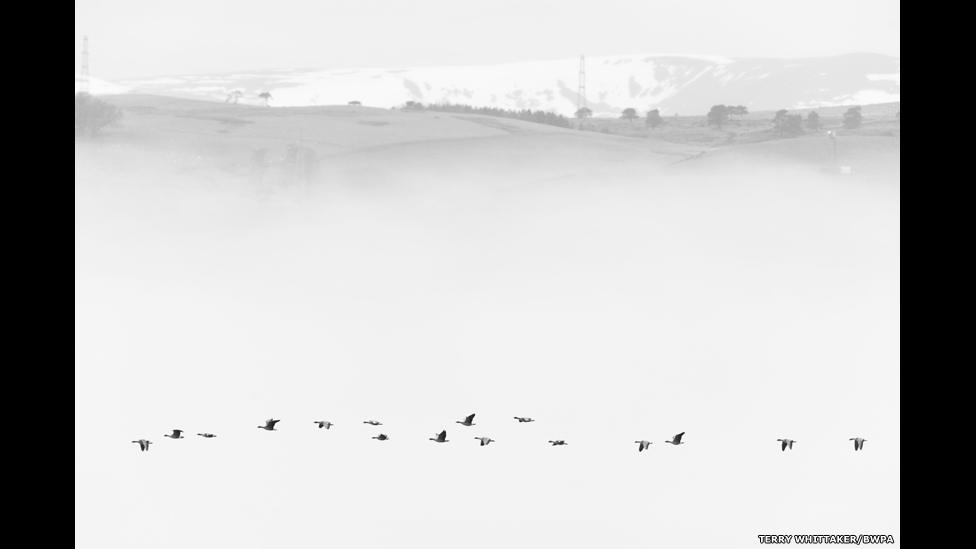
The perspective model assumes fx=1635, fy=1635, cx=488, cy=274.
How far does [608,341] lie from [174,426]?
59184mm

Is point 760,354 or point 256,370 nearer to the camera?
point 256,370

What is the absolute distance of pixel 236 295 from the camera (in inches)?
7559

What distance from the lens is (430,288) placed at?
7712 inches

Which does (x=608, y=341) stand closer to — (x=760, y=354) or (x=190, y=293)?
(x=760, y=354)

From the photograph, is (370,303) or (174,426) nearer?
(174,426)
